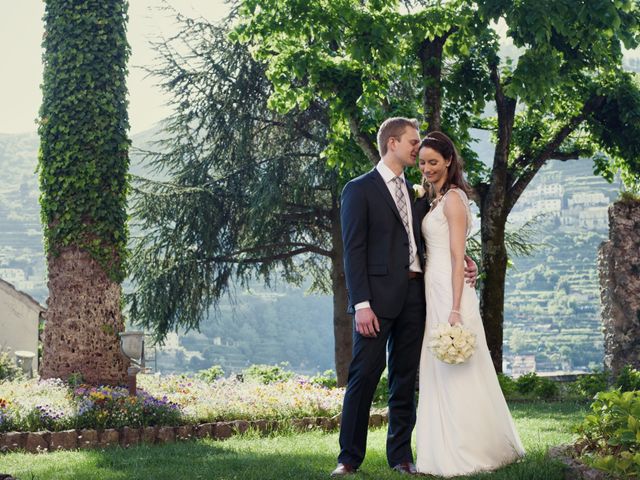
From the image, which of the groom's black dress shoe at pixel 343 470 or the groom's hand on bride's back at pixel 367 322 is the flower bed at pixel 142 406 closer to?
the groom's black dress shoe at pixel 343 470

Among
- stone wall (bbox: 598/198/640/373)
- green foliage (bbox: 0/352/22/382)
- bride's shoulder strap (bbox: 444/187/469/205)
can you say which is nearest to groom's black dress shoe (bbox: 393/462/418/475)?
bride's shoulder strap (bbox: 444/187/469/205)

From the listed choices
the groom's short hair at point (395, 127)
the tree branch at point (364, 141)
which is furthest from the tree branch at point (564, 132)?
the groom's short hair at point (395, 127)

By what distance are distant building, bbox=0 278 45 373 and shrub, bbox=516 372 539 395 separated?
1568 centimetres

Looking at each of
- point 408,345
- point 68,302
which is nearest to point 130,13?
point 68,302

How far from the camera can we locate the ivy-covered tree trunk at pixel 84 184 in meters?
12.5

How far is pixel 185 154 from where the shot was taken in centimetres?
2153

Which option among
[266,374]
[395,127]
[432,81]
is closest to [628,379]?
[395,127]

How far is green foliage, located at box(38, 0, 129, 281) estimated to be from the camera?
1262 cm

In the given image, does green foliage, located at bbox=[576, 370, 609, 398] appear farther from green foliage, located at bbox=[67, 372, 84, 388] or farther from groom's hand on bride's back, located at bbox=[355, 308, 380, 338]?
groom's hand on bride's back, located at bbox=[355, 308, 380, 338]

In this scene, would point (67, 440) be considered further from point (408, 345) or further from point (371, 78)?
point (371, 78)

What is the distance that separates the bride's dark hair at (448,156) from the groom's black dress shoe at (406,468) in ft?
Answer: 5.97

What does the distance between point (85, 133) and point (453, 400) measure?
8204 mm

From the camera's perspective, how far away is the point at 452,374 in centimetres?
616

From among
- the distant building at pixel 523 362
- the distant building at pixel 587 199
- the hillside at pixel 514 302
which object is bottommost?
the distant building at pixel 523 362
